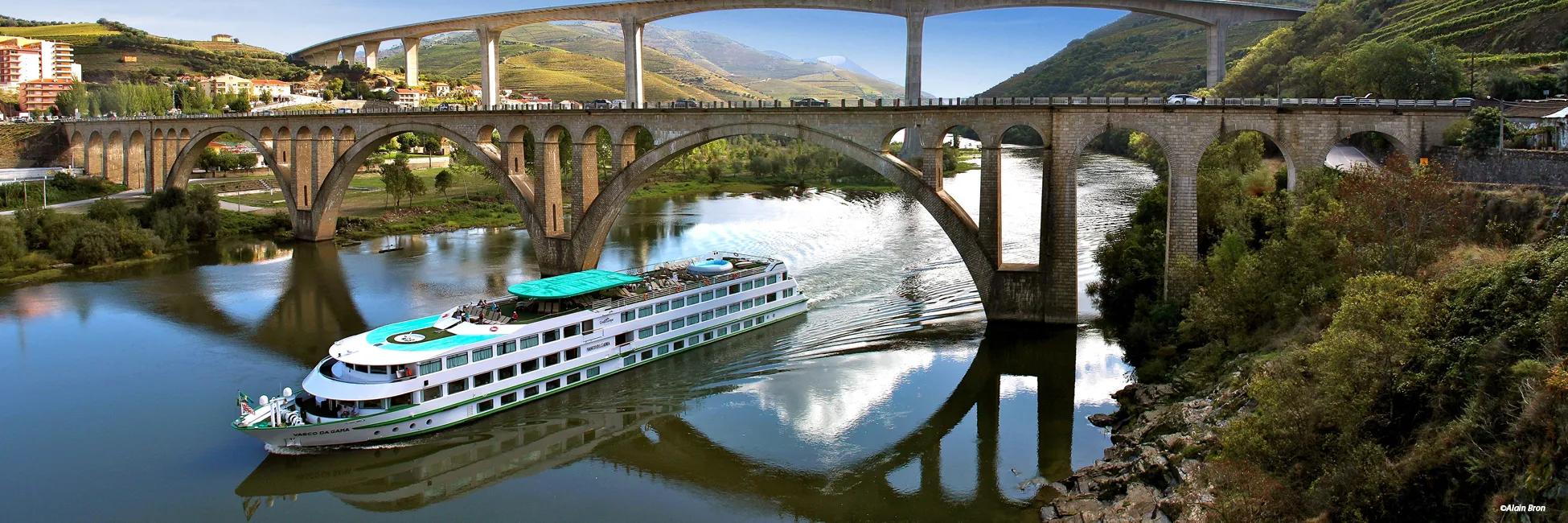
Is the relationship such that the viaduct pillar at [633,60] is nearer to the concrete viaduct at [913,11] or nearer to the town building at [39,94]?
the concrete viaduct at [913,11]

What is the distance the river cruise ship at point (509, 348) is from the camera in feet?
82.8

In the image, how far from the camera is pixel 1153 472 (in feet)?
66.7

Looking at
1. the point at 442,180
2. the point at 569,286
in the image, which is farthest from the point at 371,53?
the point at 569,286

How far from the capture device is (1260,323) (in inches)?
1024

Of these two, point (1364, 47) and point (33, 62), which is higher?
point (33, 62)

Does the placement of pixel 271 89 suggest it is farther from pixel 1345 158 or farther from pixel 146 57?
pixel 1345 158

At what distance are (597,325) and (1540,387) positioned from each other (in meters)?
22.5

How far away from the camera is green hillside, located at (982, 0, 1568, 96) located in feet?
145

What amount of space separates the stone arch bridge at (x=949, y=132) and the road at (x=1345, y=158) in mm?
2220

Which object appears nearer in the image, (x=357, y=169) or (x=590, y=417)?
(x=590, y=417)

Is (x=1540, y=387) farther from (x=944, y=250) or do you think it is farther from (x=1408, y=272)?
Answer: (x=944, y=250)

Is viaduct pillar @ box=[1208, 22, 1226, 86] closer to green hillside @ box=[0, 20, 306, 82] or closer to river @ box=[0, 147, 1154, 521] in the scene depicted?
river @ box=[0, 147, 1154, 521]

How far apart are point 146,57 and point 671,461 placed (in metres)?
134

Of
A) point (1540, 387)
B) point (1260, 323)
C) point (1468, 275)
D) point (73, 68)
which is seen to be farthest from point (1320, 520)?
point (73, 68)
